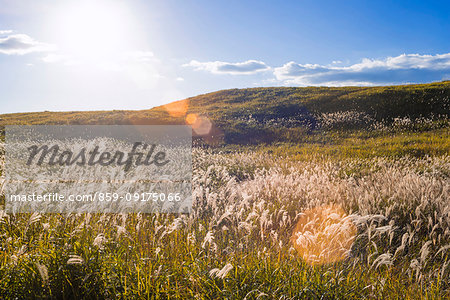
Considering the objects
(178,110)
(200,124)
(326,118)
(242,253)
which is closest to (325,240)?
(242,253)

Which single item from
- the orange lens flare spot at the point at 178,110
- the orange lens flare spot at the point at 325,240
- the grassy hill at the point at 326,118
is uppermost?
the orange lens flare spot at the point at 178,110

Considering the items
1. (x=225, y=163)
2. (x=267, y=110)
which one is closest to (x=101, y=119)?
(x=267, y=110)

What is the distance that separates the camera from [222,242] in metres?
4.23

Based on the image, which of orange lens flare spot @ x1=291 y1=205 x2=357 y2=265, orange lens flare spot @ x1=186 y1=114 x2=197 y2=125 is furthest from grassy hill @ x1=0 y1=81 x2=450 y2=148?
orange lens flare spot @ x1=291 y1=205 x2=357 y2=265

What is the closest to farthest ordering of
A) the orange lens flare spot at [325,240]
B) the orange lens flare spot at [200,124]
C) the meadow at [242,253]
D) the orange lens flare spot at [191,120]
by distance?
the meadow at [242,253] → the orange lens flare spot at [325,240] → the orange lens flare spot at [200,124] → the orange lens flare spot at [191,120]

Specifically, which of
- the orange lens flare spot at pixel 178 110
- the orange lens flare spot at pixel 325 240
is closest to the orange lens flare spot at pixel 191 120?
the orange lens flare spot at pixel 178 110

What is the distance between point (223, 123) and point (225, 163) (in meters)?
16.5

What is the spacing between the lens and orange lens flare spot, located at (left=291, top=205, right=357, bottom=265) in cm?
336

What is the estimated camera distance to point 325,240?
159 inches

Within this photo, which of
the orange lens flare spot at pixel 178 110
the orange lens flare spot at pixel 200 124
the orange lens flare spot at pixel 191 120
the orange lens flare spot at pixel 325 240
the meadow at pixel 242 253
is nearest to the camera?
the meadow at pixel 242 253

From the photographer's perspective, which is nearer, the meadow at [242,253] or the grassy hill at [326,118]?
the meadow at [242,253]

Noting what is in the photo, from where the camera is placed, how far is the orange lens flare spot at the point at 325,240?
11.0 feet

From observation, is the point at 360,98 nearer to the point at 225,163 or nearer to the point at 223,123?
the point at 223,123

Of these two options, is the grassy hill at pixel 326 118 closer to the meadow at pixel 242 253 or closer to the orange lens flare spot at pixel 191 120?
the orange lens flare spot at pixel 191 120
